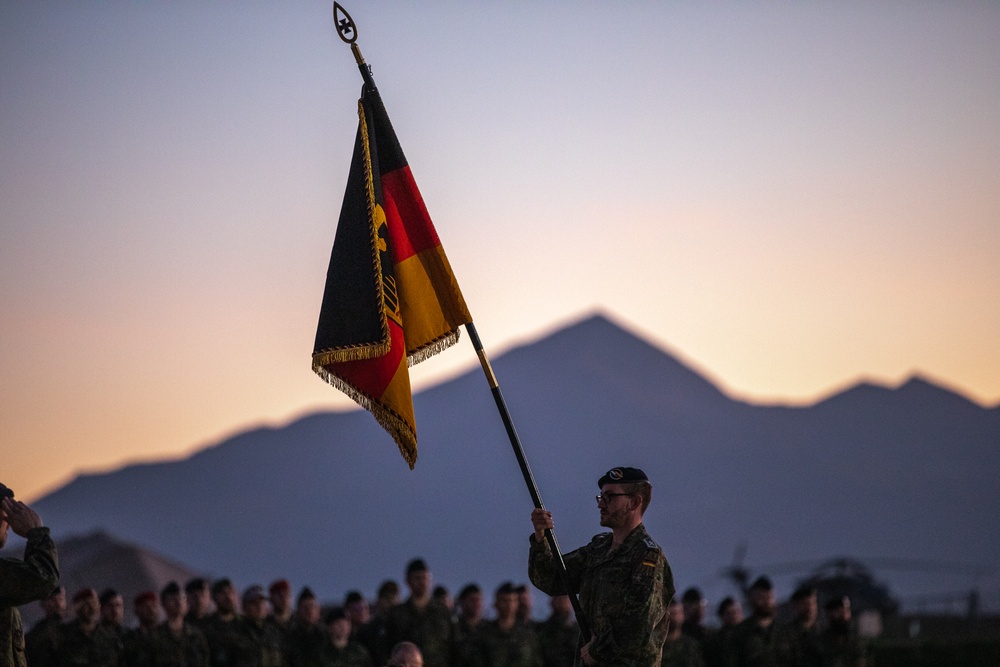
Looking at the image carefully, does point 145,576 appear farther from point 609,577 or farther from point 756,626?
point 609,577

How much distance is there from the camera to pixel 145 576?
32.4 metres

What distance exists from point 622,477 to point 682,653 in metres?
8.12

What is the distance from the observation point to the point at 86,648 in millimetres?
13352

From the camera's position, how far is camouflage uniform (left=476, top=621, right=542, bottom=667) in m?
15.1

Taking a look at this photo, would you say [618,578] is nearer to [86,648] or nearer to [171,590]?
[86,648]

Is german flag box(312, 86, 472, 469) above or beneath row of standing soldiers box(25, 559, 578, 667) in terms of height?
above

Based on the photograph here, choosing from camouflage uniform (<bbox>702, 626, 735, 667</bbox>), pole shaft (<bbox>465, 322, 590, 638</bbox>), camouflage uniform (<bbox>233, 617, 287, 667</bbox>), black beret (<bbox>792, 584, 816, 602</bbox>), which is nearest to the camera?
pole shaft (<bbox>465, 322, 590, 638</bbox>)

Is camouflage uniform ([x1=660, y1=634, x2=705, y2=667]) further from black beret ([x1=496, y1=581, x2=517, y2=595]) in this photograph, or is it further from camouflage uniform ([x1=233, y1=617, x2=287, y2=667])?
camouflage uniform ([x1=233, y1=617, x2=287, y2=667])

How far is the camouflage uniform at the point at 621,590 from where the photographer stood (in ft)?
24.0

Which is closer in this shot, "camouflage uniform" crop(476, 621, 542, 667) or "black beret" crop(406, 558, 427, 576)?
"black beret" crop(406, 558, 427, 576)

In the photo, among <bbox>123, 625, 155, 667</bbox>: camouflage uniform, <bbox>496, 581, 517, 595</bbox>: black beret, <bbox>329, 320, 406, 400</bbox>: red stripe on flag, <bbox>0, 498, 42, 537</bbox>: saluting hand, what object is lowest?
<bbox>123, 625, 155, 667</bbox>: camouflage uniform

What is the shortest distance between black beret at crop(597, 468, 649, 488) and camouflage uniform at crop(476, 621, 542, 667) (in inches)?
308

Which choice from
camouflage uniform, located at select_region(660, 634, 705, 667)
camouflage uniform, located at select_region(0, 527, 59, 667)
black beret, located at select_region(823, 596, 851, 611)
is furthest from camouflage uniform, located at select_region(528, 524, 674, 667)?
camouflage uniform, located at select_region(660, 634, 705, 667)

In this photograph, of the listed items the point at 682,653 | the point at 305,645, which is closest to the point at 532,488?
the point at 305,645
